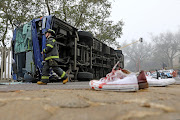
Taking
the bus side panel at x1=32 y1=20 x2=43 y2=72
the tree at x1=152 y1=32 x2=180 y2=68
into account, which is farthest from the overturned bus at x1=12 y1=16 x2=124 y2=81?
the tree at x1=152 y1=32 x2=180 y2=68

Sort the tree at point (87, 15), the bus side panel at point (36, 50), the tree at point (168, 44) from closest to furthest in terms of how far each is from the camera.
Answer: the bus side panel at point (36, 50)
the tree at point (87, 15)
the tree at point (168, 44)

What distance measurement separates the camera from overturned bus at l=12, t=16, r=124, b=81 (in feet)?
20.1

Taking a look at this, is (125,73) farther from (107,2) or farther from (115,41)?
(115,41)

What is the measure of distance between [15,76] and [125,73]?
5952 mm

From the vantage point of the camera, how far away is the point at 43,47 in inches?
230

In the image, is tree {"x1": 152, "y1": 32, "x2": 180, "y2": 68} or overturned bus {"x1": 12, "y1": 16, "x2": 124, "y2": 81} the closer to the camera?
overturned bus {"x1": 12, "y1": 16, "x2": 124, "y2": 81}

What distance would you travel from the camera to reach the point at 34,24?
6.25 m

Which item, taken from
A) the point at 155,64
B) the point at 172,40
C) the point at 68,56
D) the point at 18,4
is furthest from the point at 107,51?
the point at 155,64

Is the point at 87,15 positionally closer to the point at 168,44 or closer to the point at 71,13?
the point at 71,13

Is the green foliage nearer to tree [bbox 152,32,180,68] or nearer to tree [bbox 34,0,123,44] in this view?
tree [bbox 34,0,123,44]

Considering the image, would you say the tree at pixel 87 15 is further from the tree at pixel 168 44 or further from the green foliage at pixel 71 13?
the tree at pixel 168 44

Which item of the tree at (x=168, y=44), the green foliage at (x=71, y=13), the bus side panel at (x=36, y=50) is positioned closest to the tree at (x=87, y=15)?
the green foliage at (x=71, y=13)

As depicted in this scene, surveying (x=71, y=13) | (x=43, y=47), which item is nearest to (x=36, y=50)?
(x=43, y=47)

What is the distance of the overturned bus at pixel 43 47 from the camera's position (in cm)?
612
